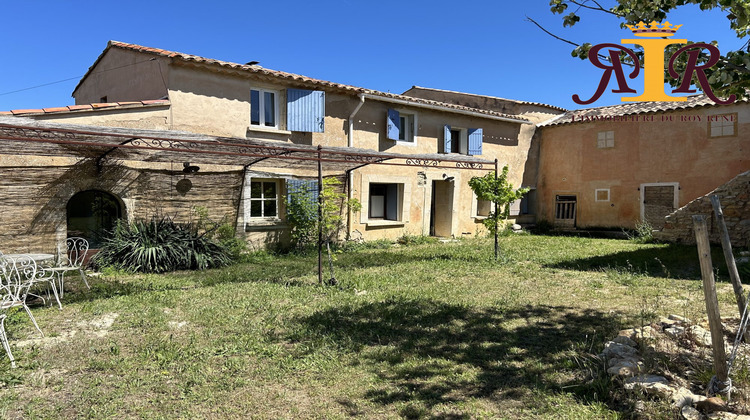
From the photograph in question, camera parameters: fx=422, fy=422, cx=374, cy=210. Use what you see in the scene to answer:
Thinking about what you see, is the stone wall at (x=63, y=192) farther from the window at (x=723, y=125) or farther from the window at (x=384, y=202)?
the window at (x=723, y=125)

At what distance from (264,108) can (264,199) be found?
217 cm

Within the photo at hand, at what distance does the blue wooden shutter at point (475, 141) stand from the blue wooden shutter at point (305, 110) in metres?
5.47

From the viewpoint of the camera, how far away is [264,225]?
10.1 metres

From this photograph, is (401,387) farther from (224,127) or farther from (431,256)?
(224,127)

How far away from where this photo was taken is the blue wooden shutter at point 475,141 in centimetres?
1371

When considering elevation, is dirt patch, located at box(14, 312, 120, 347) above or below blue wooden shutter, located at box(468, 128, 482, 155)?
below

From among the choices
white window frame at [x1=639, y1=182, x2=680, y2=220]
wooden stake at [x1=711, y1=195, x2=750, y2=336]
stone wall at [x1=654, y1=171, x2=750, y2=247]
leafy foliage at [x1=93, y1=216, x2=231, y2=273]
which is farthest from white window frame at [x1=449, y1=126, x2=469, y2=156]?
wooden stake at [x1=711, y1=195, x2=750, y2=336]

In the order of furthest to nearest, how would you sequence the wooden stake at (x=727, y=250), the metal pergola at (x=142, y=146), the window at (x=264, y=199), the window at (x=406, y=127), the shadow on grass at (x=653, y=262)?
the window at (x=406, y=127) < the window at (x=264, y=199) < the shadow on grass at (x=653, y=262) < the metal pergola at (x=142, y=146) < the wooden stake at (x=727, y=250)

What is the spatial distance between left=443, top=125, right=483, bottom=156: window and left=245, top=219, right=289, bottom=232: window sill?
19.8ft

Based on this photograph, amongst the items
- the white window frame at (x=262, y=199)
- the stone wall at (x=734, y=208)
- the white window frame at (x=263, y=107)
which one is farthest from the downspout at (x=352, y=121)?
the stone wall at (x=734, y=208)

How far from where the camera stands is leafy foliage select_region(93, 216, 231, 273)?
8.03m

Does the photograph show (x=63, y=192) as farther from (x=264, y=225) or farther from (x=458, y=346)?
(x=458, y=346)

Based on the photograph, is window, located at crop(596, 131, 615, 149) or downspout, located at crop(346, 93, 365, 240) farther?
window, located at crop(596, 131, 615, 149)

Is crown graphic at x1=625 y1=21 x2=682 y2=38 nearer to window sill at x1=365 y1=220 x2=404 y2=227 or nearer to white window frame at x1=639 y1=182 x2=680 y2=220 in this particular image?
window sill at x1=365 y1=220 x2=404 y2=227
